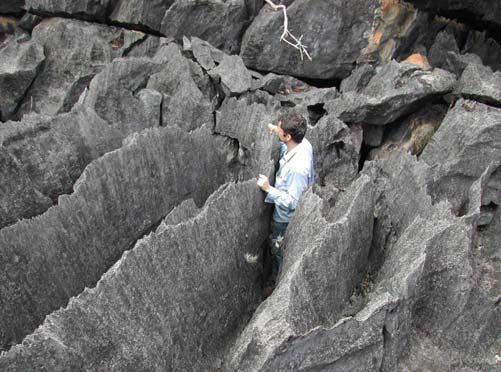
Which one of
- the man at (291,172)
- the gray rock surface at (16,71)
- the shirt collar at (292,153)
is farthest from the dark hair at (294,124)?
the gray rock surface at (16,71)

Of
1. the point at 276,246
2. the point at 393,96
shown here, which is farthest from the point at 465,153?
the point at 276,246

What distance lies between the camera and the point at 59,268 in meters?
8.06

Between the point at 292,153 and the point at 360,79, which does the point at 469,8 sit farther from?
the point at 292,153

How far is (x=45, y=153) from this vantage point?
971cm

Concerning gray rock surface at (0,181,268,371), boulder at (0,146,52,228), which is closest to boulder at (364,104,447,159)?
gray rock surface at (0,181,268,371)

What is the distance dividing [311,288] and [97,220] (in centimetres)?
415

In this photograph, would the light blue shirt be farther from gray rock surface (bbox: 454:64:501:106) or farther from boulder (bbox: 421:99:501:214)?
gray rock surface (bbox: 454:64:501:106)

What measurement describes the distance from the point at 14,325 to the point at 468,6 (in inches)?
680

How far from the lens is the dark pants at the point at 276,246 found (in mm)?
9156

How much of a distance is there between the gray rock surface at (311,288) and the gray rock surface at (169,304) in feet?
2.42

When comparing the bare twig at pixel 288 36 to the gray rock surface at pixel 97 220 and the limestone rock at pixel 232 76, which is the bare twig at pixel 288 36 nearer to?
the limestone rock at pixel 232 76

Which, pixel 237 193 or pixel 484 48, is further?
pixel 484 48

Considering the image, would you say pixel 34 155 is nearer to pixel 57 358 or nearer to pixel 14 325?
pixel 14 325

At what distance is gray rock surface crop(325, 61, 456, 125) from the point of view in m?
13.8
